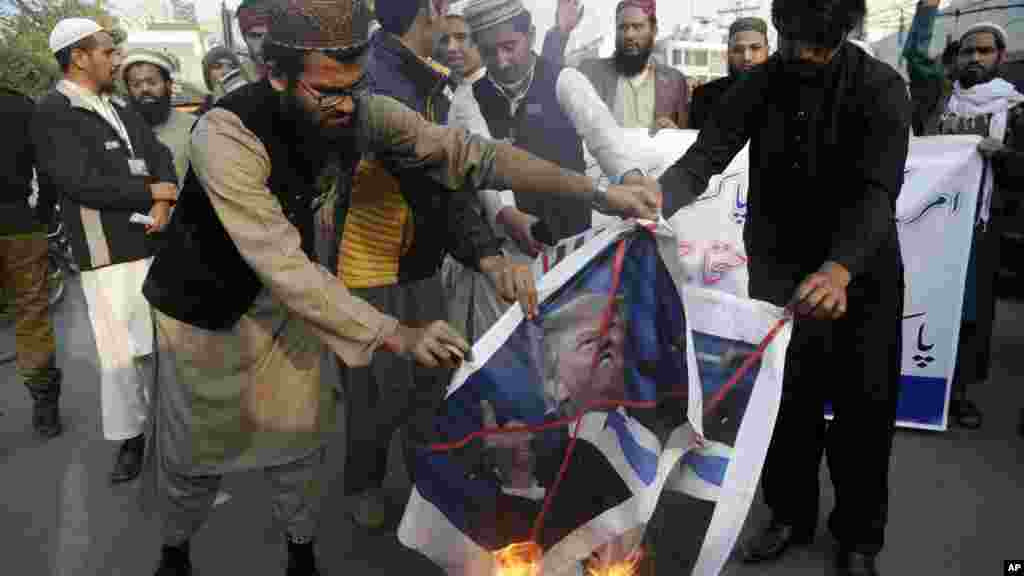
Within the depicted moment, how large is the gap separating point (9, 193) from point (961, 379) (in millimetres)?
5211

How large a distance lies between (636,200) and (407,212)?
0.98 m

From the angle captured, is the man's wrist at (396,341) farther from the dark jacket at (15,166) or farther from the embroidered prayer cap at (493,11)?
the dark jacket at (15,166)

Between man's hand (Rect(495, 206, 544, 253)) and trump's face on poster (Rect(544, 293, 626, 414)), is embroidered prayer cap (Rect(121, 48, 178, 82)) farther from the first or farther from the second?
trump's face on poster (Rect(544, 293, 626, 414))

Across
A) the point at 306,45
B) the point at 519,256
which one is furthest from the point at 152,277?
the point at 519,256

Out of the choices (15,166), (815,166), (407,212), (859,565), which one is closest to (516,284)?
(407,212)

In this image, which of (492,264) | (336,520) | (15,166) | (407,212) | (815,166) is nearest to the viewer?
(815,166)

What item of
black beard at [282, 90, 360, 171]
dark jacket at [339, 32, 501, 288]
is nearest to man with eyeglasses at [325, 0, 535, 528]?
dark jacket at [339, 32, 501, 288]

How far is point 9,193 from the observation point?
161 inches

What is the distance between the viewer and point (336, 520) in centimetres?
323

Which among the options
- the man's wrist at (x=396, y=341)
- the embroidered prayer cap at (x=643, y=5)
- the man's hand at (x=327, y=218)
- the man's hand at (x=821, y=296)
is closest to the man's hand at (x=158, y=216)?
the man's hand at (x=327, y=218)

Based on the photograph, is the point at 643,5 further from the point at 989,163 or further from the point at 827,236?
the point at 827,236

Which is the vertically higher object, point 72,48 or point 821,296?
point 72,48

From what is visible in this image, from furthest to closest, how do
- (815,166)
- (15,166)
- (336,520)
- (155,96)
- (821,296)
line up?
(155,96) < (15,166) < (336,520) < (815,166) < (821,296)

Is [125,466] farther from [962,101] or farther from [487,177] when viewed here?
[962,101]
